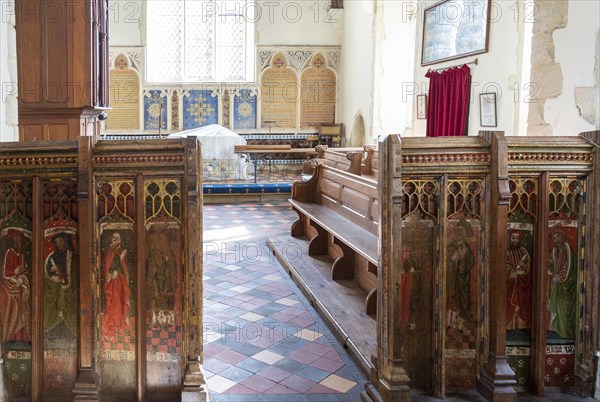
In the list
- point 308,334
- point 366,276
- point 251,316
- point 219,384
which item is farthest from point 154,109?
point 219,384

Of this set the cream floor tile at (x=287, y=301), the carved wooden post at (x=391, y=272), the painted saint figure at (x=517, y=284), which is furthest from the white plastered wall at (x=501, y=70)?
the carved wooden post at (x=391, y=272)

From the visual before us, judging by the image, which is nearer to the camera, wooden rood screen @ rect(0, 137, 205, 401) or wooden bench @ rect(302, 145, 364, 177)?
wooden rood screen @ rect(0, 137, 205, 401)

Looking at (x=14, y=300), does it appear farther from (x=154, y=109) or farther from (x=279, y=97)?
(x=279, y=97)

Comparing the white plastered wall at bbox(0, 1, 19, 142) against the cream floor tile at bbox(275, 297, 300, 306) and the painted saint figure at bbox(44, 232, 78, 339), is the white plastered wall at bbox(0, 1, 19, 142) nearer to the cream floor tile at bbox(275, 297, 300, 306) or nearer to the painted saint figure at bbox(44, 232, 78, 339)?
the painted saint figure at bbox(44, 232, 78, 339)

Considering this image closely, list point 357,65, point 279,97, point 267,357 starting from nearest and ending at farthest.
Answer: point 267,357 < point 357,65 < point 279,97

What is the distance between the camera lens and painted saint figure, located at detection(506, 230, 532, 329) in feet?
7.66

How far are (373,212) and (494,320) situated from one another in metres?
1.75

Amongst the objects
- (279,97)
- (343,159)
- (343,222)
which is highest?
(279,97)

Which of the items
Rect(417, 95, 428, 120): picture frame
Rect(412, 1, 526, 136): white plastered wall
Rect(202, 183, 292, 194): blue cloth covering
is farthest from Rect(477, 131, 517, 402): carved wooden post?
Rect(202, 183, 292, 194): blue cloth covering

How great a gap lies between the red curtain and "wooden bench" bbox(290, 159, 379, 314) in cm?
190

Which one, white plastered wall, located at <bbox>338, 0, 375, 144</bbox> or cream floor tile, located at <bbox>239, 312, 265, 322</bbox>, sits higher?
white plastered wall, located at <bbox>338, 0, 375, 144</bbox>

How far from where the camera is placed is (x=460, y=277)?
231cm

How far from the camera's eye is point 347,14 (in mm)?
11727

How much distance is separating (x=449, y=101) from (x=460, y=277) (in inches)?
203
